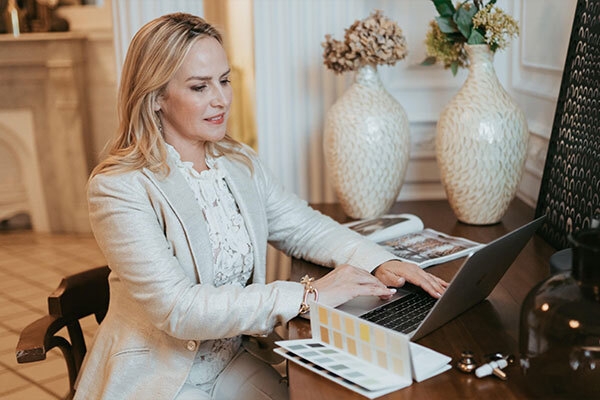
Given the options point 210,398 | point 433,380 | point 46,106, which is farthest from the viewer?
point 46,106

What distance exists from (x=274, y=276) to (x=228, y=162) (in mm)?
387

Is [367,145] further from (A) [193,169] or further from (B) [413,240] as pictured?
(A) [193,169]

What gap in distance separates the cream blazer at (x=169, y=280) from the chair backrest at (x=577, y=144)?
42 cm

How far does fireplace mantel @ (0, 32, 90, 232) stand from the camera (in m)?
5.45

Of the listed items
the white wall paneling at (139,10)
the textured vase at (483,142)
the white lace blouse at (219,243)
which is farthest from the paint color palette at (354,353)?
the white wall paneling at (139,10)

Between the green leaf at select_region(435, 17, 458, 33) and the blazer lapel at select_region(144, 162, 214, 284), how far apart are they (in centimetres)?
80

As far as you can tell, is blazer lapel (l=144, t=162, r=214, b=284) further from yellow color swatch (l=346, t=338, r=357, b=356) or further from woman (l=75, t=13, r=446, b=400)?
yellow color swatch (l=346, t=338, r=357, b=356)

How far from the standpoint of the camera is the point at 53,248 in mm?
5074

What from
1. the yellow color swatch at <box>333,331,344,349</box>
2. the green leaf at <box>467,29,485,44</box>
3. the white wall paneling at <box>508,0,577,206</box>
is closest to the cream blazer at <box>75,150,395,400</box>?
the yellow color swatch at <box>333,331,344,349</box>

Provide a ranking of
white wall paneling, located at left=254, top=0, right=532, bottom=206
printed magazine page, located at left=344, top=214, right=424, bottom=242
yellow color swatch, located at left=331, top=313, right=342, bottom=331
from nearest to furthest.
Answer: yellow color swatch, located at left=331, top=313, right=342, bottom=331 → printed magazine page, located at left=344, top=214, right=424, bottom=242 → white wall paneling, located at left=254, top=0, right=532, bottom=206

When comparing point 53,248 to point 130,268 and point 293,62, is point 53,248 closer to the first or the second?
point 293,62

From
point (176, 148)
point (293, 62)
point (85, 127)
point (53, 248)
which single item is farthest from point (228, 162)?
point (85, 127)

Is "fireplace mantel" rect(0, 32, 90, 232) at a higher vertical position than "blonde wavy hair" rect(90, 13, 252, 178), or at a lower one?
lower

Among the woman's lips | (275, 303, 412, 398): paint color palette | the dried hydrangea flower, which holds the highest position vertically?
the dried hydrangea flower
